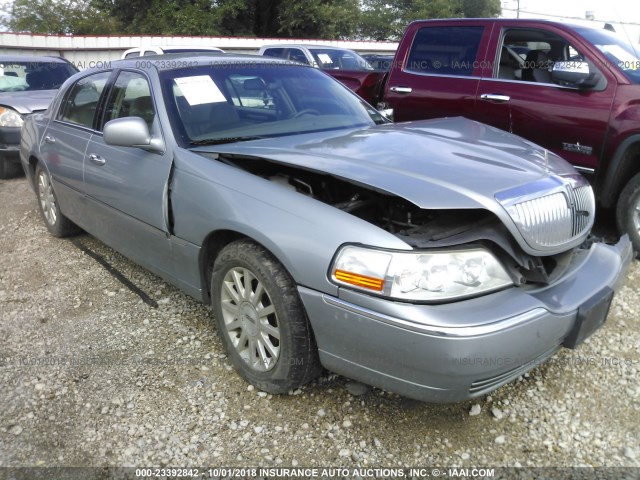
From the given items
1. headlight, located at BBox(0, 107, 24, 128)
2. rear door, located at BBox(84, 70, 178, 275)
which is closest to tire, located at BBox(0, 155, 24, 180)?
headlight, located at BBox(0, 107, 24, 128)

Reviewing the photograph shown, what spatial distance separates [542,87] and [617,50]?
67 cm

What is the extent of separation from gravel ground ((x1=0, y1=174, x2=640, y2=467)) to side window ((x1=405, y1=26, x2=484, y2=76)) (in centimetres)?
280

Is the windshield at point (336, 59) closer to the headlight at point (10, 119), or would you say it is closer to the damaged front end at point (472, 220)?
the headlight at point (10, 119)

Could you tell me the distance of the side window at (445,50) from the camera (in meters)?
5.23

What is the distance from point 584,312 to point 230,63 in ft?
8.45

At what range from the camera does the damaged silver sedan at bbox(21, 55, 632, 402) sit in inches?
83.8

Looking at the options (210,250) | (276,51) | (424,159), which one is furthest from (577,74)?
(276,51)

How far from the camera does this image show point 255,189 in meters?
2.58

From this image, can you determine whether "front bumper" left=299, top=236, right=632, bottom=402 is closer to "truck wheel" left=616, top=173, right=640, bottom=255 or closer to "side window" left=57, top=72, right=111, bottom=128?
"truck wheel" left=616, top=173, right=640, bottom=255

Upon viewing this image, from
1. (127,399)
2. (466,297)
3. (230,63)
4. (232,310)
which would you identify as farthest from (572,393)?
(230,63)

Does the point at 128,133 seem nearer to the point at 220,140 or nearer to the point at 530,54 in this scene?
the point at 220,140

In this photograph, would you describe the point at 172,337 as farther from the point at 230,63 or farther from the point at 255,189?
the point at 230,63

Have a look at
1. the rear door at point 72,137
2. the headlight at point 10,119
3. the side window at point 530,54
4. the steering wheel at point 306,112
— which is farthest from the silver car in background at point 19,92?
the side window at point 530,54

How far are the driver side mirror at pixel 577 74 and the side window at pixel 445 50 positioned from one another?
94cm
